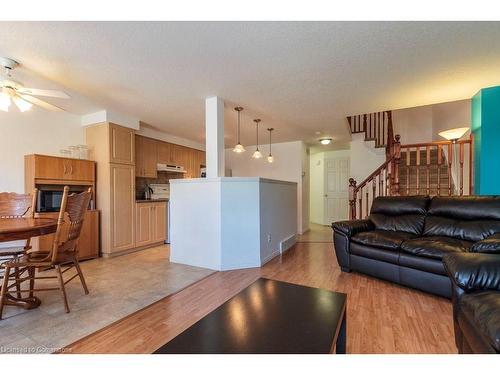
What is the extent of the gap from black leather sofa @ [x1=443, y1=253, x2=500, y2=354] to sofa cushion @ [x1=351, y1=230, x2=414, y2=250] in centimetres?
100

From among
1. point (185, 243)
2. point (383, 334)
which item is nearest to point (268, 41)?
point (383, 334)

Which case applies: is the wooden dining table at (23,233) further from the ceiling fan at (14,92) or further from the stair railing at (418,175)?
the stair railing at (418,175)

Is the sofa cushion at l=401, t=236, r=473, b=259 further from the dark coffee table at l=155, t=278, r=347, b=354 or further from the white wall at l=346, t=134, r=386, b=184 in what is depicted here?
the white wall at l=346, t=134, r=386, b=184

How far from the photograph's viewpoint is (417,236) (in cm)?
279

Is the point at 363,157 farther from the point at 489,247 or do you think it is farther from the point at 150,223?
the point at 150,223

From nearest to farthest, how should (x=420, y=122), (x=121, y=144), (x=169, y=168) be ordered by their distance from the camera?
(x=121, y=144) → (x=169, y=168) → (x=420, y=122)

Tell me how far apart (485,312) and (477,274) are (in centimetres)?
32

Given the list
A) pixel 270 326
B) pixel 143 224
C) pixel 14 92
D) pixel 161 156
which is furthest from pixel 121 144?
pixel 270 326

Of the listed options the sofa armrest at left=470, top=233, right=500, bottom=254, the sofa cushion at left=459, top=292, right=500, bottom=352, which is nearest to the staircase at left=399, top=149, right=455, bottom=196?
the sofa armrest at left=470, top=233, right=500, bottom=254

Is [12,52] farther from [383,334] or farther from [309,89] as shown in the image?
[383,334]

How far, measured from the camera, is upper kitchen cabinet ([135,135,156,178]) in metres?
4.48

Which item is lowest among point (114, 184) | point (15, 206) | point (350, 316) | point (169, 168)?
point (350, 316)
